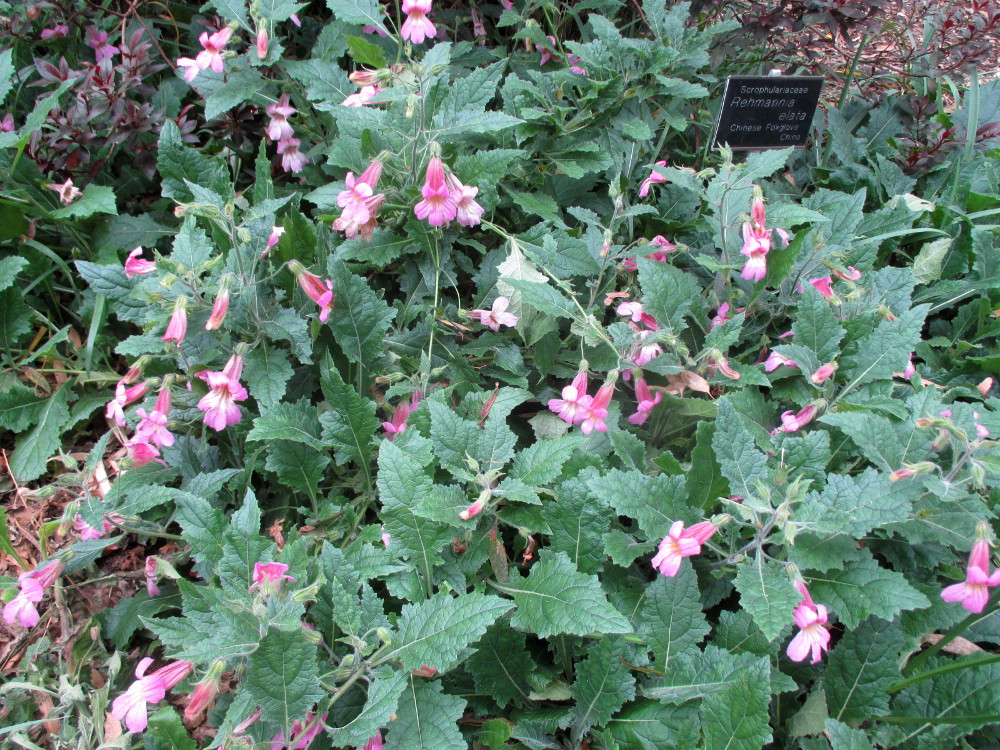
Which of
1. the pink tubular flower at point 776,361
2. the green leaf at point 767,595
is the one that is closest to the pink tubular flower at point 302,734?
the green leaf at point 767,595

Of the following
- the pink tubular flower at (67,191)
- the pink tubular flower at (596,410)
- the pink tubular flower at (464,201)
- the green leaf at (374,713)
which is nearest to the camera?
the green leaf at (374,713)

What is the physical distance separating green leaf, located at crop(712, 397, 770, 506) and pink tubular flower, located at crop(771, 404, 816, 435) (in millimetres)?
246

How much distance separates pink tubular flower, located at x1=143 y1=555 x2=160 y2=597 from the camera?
179 centimetres

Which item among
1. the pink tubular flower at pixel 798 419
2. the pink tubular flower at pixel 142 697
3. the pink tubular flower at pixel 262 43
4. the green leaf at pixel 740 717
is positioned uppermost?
the pink tubular flower at pixel 262 43

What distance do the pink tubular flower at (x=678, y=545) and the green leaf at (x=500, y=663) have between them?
383 mm

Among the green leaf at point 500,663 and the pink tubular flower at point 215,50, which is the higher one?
the pink tubular flower at point 215,50

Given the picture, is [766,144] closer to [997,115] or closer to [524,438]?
[997,115]

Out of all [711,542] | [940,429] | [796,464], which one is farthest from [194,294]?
[940,429]

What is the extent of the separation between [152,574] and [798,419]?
5.75 feet

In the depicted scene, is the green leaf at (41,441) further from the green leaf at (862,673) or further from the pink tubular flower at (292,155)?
the green leaf at (862,673)

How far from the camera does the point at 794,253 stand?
81.9 inches

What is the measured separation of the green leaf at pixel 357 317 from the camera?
2.00 m

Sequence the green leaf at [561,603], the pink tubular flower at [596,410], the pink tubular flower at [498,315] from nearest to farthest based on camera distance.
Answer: the green leaf at [561,603] → the pink tubular flower at [596,410] → the pink tubular flower at [498,315]

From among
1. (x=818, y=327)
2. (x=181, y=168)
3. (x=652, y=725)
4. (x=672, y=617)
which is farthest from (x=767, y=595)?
(x=181, y=168)
